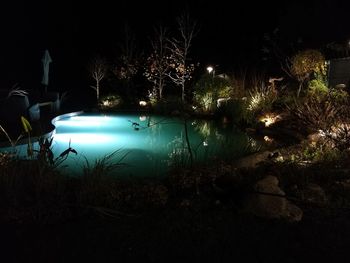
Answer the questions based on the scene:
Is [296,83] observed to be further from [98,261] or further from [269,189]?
[98,261]

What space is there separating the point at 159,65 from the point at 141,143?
25.7 ft

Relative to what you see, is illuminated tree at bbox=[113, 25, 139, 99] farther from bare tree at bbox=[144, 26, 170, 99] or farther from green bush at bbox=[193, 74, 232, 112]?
green bush at bbox=[193, 74, 232, 112]

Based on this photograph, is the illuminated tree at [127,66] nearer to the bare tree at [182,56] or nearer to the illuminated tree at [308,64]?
the bare tree at [182,56]

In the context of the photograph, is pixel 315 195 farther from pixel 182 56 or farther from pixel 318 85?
pixel 182 56

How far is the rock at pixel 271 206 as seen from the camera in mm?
3785

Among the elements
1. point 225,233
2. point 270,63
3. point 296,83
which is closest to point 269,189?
point 225,233

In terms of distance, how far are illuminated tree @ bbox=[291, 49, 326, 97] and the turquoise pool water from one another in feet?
9.33

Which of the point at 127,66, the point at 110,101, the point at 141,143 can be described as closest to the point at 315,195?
the point at 141,143

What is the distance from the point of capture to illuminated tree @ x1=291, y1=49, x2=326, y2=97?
11.6 metres

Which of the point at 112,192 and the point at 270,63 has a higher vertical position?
the point at 270,63

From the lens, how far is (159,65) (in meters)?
16.3

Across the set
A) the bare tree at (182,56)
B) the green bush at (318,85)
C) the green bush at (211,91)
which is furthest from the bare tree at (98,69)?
the green bush at (318,85)

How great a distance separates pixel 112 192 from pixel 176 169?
1037mm

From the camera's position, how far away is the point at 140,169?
254 inches
